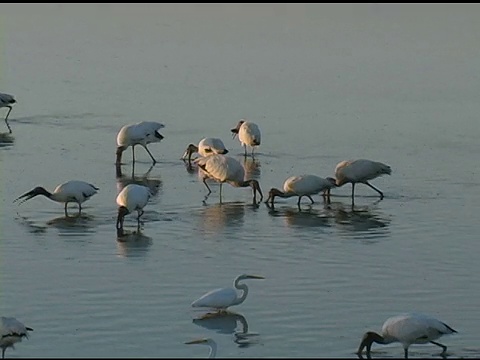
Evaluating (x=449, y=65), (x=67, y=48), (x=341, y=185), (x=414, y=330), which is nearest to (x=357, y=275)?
(x=414, y=330)

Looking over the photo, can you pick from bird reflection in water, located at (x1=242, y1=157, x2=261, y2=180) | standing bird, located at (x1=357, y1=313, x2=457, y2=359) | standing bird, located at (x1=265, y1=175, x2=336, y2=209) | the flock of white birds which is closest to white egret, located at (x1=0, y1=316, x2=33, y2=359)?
the flock of white birds

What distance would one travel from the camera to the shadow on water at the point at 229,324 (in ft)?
36.6

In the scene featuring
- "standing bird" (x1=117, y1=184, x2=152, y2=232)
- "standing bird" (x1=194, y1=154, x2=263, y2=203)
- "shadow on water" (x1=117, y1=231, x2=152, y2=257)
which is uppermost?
"standing bird" (x1=194, y1=154, x2=263, y2=203)

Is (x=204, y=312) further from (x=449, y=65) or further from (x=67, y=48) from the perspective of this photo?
(x=67, y=48)

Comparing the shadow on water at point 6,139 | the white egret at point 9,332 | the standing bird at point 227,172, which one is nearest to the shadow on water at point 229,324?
the white egret at point 9,332

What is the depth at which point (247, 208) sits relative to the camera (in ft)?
55.4

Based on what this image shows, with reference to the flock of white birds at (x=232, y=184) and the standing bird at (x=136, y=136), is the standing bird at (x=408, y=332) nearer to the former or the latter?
the flock of white birds at (x=232, y=184)

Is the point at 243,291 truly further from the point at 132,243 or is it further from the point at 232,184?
the point at 232,184

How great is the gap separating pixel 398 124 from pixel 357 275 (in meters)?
10.8

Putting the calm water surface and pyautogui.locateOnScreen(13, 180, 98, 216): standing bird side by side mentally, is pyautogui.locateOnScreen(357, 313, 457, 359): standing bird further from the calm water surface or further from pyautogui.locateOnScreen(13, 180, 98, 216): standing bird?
pyautogui.locateOnScreen(13, 180, 98, 216): standing bird

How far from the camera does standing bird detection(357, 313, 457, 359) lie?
10.5 m

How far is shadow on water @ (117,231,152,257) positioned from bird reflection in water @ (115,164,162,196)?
2.69 meters

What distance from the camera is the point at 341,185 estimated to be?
17.4 metres

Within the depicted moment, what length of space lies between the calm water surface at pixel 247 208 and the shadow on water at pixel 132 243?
0.15 ft
